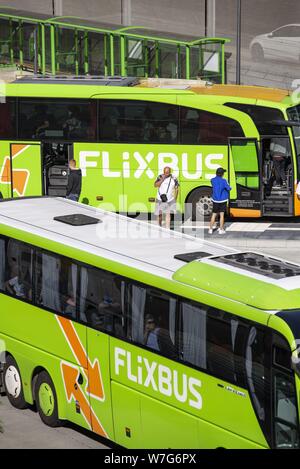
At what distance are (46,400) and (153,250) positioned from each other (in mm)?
2368

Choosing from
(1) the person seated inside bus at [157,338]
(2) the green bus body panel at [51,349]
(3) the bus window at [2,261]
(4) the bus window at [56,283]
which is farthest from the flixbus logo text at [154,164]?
(1) the person seated inside bus at [157,338]

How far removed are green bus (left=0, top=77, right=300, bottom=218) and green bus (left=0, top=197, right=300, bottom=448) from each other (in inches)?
431

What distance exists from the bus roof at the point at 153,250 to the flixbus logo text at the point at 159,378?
91cm

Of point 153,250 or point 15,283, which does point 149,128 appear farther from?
point 153,250

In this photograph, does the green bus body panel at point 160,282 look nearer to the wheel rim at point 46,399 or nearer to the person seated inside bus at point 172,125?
the wheel rim at point 46,399

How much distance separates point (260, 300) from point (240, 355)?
1.91 feet

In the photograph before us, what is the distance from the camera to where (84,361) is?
42.4 ft

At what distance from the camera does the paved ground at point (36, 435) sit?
12.9 m

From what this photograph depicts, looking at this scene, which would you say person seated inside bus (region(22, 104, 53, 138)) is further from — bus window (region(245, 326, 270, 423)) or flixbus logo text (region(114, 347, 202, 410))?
bus window (region(245, 326, 270, 423))

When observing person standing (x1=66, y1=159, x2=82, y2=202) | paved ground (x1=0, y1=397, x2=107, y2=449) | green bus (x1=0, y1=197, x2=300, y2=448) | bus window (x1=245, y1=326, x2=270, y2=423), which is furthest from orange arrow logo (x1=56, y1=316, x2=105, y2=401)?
person standing (x1=66, y1=159, x2=82, y2=202)

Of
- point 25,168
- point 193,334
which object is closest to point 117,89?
point 25,168

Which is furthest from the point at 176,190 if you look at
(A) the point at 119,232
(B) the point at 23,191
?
(A) the point at 119,232

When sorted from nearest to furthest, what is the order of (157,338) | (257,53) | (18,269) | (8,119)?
(157,338)
(18,269)
(8,119)
(257,53)

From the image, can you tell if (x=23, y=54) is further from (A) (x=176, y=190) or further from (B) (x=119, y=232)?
(B) (x=119, y=232)
